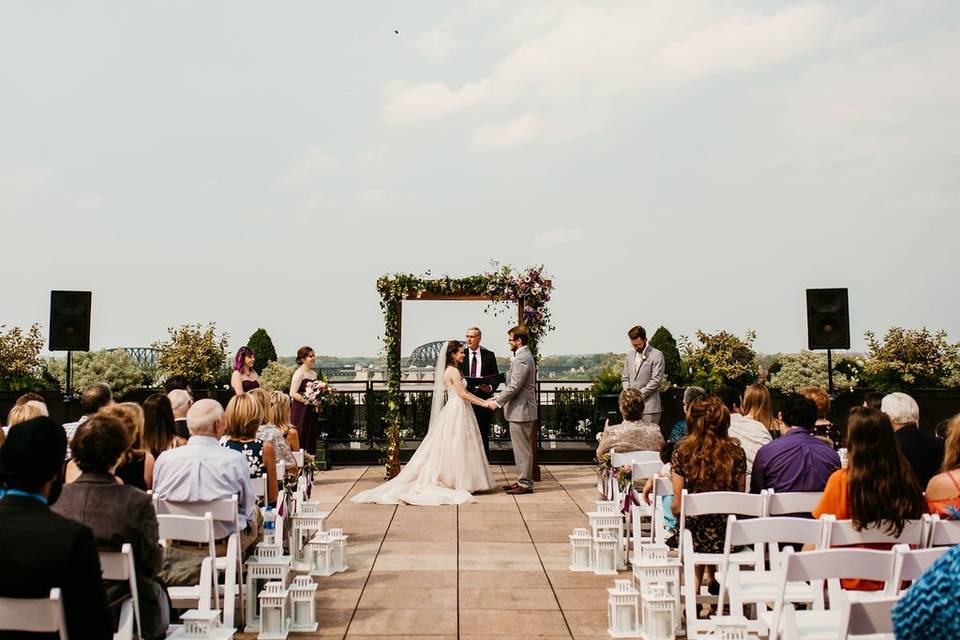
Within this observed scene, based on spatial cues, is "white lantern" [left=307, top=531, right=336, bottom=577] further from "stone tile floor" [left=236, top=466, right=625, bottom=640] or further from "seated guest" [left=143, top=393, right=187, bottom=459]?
"seated guest" [left=143, top=393, right=187, bottom=459]

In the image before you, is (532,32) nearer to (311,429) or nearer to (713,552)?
(311,429)

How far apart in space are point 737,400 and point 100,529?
198 inches

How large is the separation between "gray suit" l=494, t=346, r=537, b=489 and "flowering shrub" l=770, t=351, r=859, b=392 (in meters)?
6.64

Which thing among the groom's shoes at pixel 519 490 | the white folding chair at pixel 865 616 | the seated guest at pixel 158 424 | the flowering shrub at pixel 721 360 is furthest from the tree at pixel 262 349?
the white folding chair at pixel 865 616

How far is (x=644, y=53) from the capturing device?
12531 mm

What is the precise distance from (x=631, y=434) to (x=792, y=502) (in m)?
2.60

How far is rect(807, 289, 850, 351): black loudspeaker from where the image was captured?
1242 cm

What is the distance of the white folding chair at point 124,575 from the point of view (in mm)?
3291

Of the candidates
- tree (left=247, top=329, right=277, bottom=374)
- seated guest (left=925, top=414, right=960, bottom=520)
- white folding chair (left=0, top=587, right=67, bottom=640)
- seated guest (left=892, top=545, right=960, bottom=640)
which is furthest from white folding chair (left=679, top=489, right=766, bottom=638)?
tree (left=247, top=329, right=277, bottom=374)

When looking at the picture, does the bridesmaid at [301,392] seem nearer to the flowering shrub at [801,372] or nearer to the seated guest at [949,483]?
the seated guest at [949,483]

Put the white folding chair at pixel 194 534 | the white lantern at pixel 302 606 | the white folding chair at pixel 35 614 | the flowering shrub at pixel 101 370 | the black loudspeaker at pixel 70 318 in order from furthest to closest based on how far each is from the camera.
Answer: the flowering shrub at pixel 101 370, the black loudspeaker at pixel 70 318, the white lantern at pixel 302 606, the white folding chair at pixel 194 534, the white folding chair at pixel 35 614

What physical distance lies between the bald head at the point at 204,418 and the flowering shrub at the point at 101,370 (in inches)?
474

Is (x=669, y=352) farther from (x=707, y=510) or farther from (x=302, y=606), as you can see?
(x=302, y=606)

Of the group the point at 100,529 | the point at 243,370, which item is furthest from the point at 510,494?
the point at 100,529
